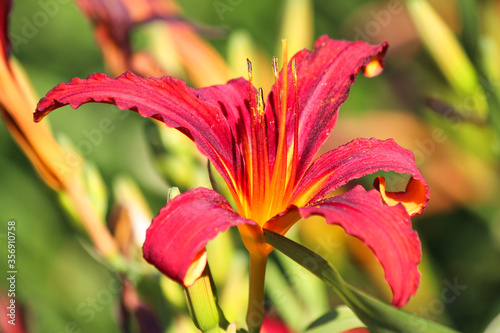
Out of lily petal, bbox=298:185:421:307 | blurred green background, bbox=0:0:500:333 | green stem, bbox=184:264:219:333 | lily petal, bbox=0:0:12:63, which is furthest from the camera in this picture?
blurred green background, bbox=0:0:500:333

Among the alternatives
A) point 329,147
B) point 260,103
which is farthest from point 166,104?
point 329,147

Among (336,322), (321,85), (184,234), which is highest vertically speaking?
(321,85)

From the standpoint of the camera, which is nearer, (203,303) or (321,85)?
(203,303)

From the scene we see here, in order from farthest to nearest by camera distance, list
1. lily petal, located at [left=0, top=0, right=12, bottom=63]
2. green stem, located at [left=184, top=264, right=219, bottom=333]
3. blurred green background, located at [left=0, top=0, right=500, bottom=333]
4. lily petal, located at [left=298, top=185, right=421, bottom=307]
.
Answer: blurred green background, located at [left=0, top=0, right=500, bottom=333]
lily petal, located at [left=0, top=0, right=12, bottom=63]
green stem, located at [left=184, top=264, right=219, bottom=333]
lily petal, located at [left=298, top=185, right=421, bottom=307]

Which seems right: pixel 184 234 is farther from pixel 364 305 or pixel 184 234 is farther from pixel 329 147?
pixel 329 147

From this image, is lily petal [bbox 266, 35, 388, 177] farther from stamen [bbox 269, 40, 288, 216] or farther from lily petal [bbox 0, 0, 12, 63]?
lily petal [bbox 0, 0, 12, 63]

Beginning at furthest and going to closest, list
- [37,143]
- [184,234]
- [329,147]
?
[329,147], [37,143], [184,234]

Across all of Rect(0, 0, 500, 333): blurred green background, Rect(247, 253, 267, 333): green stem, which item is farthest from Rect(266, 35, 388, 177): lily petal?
Rect(0, 0, 500, 333): blurred green background
